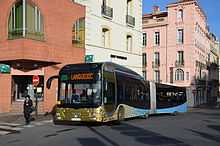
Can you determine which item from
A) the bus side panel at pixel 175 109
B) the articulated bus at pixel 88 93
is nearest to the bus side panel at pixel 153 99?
the bus side panel at pixel 175 109

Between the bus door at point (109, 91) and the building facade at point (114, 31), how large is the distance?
1168 centimetres

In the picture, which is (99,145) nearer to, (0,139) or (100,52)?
(0,139)

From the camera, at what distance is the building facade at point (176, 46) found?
6209 centimetres

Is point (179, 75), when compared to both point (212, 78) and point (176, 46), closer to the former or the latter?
point (176, 46)

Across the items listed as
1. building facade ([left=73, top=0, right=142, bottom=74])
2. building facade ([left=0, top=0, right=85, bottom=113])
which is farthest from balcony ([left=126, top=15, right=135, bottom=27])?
building facade ([left=0, top=0, right=85, bottom=113])

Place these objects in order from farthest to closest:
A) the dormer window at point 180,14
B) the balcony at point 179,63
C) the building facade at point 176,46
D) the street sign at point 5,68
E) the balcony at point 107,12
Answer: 1. the dormer window at point 180,14
2. the balcony at point 179,63
3. the building facade at point 176,46
4. the balcony at point 107,12
5. the street sign at point 5,68

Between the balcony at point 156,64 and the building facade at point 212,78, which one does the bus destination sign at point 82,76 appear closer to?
the balcony at point 156,64

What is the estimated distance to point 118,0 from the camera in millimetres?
37094

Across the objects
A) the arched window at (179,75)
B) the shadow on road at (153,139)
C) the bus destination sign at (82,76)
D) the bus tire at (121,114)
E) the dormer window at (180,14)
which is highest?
the dormer window at (180,14)

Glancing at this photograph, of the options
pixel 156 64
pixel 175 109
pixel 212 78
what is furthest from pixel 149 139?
pixel 212 78

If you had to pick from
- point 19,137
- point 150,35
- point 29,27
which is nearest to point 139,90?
point 29,27

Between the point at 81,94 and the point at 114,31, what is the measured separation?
702 inches

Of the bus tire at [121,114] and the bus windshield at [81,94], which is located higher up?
the bus windshield at [81,94]

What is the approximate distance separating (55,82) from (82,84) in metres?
11.0
